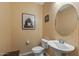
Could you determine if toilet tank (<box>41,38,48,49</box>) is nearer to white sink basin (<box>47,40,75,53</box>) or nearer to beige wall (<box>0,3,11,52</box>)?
white sink basin (<box>47,40,75,53</box>)

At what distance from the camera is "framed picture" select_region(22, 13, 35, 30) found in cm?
185

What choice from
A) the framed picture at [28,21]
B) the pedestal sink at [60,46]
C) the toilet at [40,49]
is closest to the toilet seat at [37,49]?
the toilet at [40,49]

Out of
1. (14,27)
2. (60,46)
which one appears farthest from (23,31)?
(60,46)

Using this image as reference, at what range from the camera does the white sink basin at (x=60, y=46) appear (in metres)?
1.74

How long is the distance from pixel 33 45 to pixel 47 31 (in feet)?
0.83

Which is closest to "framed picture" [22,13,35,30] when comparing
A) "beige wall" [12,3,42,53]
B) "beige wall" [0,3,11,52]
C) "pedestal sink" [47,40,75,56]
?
"beige wall" [12,3,42,53]

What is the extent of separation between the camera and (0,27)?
182 centimetres

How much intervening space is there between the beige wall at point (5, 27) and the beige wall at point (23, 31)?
6cm

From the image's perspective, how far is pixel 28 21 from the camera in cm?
186

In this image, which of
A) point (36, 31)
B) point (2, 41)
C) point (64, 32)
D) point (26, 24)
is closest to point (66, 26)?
point (64, 32)

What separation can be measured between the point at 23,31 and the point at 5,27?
230 millimetres

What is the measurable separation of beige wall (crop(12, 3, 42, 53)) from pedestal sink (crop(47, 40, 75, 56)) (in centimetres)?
18

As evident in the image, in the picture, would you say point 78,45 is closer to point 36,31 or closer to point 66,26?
point 66,26

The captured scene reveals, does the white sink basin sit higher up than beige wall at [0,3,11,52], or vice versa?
beige wall at [0,3,11,52]
